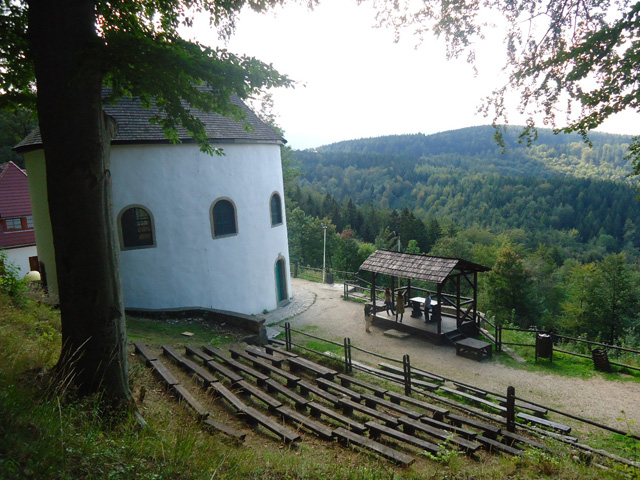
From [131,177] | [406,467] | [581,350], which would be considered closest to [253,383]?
[406,467]

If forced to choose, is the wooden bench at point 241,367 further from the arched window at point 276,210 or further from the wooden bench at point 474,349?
the arched window at point 276,210

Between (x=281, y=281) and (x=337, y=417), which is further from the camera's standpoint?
(x=281, y=281)

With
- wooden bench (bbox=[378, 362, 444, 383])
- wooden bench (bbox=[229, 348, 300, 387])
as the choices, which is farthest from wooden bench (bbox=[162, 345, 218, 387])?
wooden bench (bbox=[378, 362, 444, 383])

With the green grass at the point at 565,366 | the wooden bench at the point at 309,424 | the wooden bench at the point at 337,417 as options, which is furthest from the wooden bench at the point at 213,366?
the green grass at the point at 565,366

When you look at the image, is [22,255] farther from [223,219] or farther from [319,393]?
[319,393]

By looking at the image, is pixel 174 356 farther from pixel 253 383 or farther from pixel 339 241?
pixel 339 241

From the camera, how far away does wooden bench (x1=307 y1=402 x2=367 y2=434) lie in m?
7.00

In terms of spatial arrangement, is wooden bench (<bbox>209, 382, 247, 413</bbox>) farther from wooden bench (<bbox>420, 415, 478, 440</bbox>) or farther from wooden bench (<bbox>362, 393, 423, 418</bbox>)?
wooden bench (<bbox>420, 415, 478, 440</bbox>)

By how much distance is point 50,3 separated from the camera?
15.9 ft

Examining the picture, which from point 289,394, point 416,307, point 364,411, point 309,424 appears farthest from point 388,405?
point 416,307

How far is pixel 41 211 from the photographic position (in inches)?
683

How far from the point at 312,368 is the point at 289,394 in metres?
2.10

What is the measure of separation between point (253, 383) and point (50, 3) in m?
7.73

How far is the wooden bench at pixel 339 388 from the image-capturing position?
28.9ft
